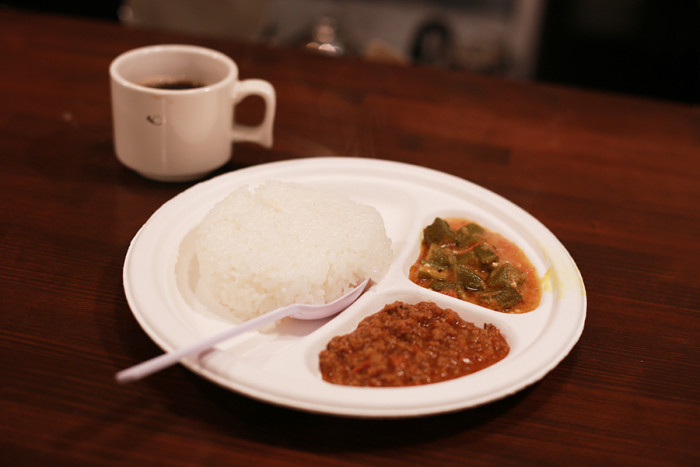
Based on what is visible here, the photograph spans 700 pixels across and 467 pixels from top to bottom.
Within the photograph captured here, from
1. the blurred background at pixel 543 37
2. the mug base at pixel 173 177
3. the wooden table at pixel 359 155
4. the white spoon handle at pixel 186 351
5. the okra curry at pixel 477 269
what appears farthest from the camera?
the blurred background at pixel 543 37

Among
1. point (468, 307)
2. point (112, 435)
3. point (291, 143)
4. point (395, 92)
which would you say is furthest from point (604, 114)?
point (112, 435)

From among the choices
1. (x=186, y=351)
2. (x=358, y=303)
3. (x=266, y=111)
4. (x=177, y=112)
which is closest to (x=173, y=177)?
(x=177, y=112)

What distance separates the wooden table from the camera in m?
1.23

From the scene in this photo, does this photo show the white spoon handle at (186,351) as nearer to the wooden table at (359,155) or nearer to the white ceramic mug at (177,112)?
the wooden table at (359,155)

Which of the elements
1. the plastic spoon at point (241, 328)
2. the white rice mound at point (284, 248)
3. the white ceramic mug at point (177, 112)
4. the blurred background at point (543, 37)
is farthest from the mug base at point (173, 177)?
the blurred background at point (543, 37)

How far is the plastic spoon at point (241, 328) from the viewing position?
114cm

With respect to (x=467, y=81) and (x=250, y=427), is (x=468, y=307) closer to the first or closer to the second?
(x=250, y=427)

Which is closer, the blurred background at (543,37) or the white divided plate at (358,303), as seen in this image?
the white divided plate at (358,303)

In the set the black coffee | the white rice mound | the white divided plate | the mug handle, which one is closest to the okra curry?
the white divided plate

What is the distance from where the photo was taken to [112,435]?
3.91ft

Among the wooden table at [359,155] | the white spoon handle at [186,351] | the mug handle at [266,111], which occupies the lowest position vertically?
the wooden table at [359,155]

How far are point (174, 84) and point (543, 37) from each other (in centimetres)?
325

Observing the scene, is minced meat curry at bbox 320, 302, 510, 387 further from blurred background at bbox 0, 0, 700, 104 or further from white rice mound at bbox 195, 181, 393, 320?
blurred background at bbox 0, 0, 700, 104

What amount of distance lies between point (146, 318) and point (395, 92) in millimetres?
1743
